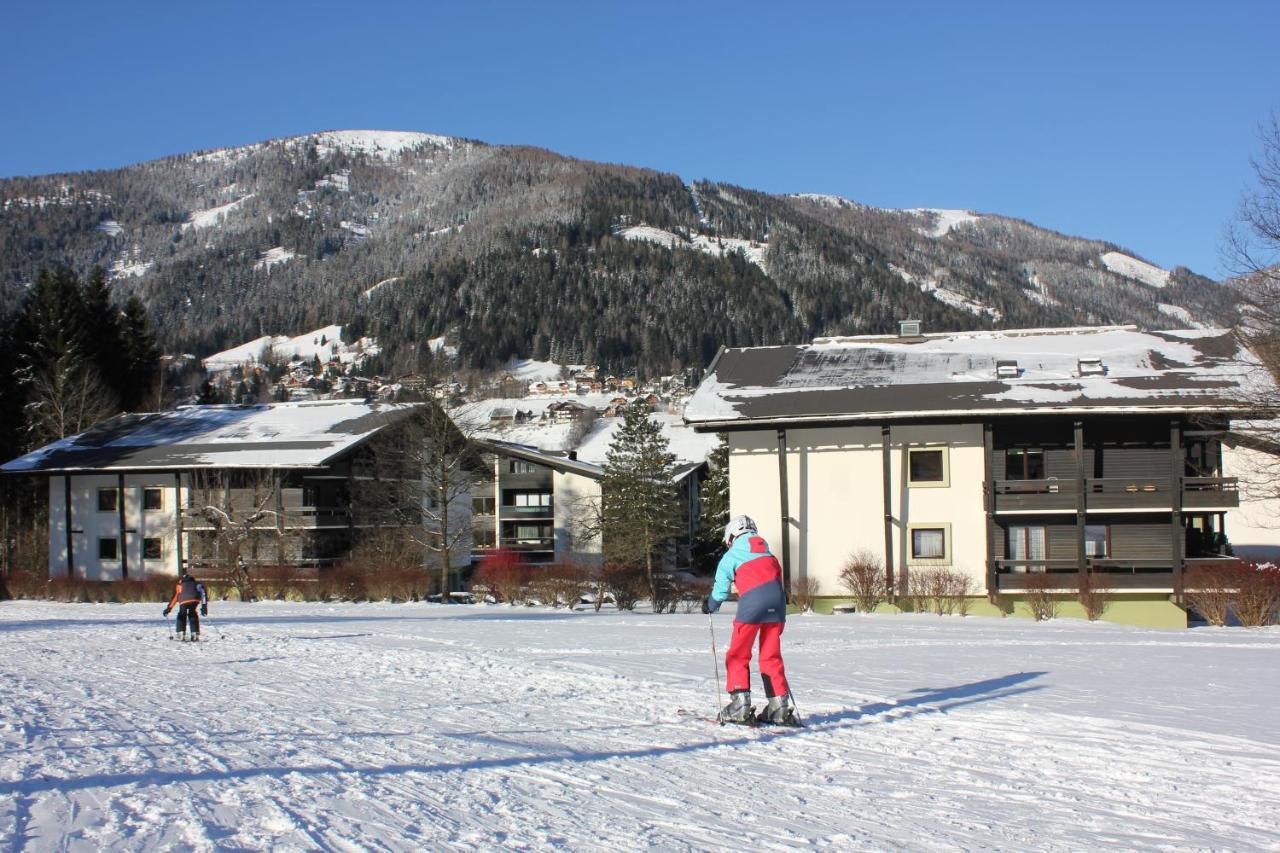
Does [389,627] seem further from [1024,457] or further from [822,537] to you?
[1024,457]

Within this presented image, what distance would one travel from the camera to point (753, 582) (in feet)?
29.2

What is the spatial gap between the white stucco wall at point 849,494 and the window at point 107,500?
1267 inches

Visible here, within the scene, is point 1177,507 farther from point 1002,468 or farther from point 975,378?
point 975,378

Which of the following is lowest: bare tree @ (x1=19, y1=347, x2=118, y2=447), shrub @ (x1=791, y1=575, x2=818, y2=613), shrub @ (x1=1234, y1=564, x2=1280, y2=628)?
shrub @ (x1=791, y1=575, x2=818, y2=613)

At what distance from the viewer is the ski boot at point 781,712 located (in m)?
8.81

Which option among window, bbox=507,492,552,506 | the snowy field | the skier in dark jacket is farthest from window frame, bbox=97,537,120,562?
the snowy field

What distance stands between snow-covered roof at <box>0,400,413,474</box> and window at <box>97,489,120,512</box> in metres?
1.99

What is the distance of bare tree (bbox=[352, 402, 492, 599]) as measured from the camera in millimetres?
40281

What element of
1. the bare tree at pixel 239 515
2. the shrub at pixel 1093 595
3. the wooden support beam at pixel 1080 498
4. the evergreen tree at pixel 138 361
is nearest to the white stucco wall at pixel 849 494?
the wooden support beam at pixel 1080 498

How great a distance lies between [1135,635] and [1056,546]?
11.3 meters

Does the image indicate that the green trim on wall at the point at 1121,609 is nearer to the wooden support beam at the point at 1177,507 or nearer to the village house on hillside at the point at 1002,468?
the village house on hillside at the point at 1002,468

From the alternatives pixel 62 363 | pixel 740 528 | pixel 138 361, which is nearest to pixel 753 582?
pixel 740 528

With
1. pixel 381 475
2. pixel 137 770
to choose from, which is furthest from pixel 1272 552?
pixel 137 770

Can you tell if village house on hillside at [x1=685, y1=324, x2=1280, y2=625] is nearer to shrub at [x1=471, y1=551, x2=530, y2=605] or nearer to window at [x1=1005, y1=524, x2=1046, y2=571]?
window at [x1=1005, y1=524, x2=1046, y2=571]
